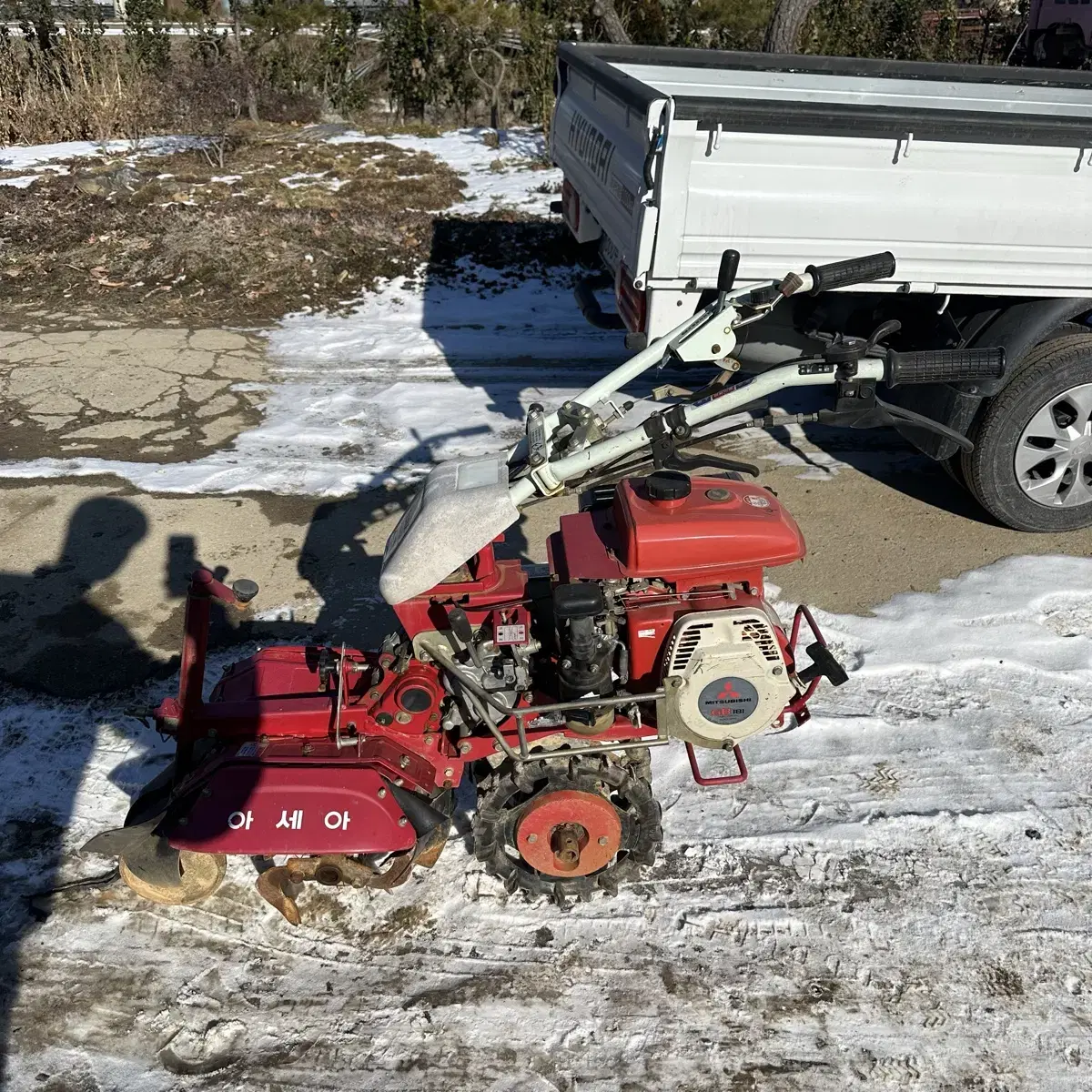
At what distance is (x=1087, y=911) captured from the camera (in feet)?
9.56

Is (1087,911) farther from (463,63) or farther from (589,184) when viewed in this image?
(463,63)

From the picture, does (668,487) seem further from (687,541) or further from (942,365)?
(942,365)

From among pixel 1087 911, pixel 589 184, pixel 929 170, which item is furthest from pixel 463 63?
pixel 1087 911

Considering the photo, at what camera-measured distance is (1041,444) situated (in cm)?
459

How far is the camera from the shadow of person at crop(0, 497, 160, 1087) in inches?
120

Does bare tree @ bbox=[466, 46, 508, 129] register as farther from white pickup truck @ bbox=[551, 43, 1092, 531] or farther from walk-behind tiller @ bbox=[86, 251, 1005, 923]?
walk-behind tiller @ bbox=[86, 251, 1005, 923]

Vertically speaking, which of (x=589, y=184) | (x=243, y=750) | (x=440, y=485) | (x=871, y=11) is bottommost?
(x=243, y=750)

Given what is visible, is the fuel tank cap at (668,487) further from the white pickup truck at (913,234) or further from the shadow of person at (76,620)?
the shadow of person at (76,620)

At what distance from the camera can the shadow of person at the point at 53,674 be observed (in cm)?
306

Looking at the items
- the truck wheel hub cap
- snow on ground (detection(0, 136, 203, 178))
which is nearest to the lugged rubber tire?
the truck wheel hub cap

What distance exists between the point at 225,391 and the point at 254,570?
2342 mm

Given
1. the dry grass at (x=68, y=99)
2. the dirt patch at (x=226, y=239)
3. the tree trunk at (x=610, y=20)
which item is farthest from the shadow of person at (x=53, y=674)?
the tree trunk at (x=610, y=20)

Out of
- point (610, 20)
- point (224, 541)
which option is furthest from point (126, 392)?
point (610, 20)

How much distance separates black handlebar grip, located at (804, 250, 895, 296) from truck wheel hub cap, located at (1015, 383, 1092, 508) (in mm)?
2011
